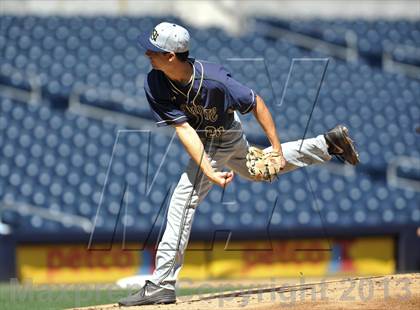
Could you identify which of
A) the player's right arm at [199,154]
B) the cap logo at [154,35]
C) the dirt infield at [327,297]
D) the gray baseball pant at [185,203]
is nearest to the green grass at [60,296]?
the dirt infield at [327,297]

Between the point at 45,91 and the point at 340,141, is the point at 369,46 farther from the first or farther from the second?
the point at 340,141

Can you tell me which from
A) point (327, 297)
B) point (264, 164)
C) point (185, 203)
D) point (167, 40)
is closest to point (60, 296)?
point (185, 203)

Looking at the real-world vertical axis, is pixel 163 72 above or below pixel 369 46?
below

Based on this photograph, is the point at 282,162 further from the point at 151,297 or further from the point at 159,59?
the point at 151,297

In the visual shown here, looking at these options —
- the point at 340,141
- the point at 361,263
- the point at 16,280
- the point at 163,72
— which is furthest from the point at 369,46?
the point at 163,72

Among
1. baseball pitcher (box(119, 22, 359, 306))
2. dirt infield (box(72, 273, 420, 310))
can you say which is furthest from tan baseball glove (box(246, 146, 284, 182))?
dirt infield (box(72, 273, 420, 310))

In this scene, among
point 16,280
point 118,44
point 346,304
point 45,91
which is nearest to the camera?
point 346,304

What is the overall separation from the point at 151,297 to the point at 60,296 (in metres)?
1.67

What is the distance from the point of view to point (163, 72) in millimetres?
5113

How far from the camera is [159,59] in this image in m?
4.99

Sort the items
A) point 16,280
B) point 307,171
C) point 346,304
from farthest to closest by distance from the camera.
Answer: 1. point 307,171
2. point 16,280
3. point 346,304

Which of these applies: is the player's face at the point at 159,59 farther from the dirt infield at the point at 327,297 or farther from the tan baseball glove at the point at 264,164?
the dirt infield at the point at 327,297

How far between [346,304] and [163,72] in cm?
163

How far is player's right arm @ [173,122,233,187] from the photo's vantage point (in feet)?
16.3
